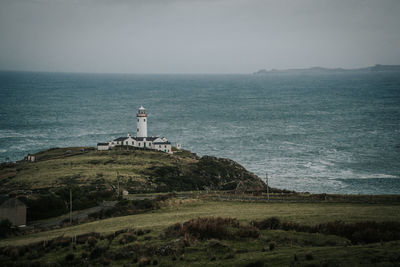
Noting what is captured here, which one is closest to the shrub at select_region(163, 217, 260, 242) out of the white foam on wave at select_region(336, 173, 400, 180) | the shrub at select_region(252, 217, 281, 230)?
the shrub at select_region(252, 217, 281, 230)

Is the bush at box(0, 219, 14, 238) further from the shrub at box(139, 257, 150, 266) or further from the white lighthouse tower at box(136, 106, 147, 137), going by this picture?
the white lighthouse tower at box(136, 106, 147, 137)

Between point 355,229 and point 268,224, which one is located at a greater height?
point 355,229

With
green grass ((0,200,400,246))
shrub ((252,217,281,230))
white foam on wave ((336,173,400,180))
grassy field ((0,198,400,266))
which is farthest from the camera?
white foam on wave ((336,173,400,180))

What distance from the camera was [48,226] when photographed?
31.6m

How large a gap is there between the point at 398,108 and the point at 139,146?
353 feet

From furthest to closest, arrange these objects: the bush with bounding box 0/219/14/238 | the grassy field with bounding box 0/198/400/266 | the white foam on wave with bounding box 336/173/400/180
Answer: the white foam on wave with bounding box 336/173/400/180 → the bush with bounding box 0/219/14/238 → the grassy field with bounding box 0/198/400/266

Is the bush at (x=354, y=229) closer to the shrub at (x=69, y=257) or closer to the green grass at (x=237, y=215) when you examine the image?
the green grass at (x=237, y=215)

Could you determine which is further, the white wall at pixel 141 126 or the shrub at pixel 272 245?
the white wall at pixel 141 126

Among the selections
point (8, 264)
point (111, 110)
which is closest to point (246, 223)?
point (8, 264)

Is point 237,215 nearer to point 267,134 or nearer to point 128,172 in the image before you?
point 128,172

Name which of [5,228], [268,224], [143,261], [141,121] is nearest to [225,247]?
[143,261]

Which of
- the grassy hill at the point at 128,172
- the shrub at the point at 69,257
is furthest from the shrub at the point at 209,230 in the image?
the grassy hill at the point at 128,172

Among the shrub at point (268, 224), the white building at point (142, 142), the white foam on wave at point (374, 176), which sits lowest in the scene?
the white foam on wave at point (374, 176)

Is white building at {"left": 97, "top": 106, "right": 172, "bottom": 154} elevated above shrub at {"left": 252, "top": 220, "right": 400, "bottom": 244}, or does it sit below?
below
